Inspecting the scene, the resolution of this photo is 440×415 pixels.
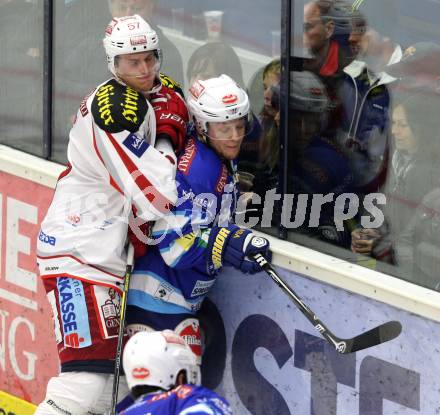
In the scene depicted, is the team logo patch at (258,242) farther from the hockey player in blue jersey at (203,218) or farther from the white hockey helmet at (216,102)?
the white hockey helmet at (216,102)

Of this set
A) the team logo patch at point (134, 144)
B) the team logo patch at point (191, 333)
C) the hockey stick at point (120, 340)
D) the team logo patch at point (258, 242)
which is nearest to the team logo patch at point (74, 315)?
the hockey stick at point (120, 340)

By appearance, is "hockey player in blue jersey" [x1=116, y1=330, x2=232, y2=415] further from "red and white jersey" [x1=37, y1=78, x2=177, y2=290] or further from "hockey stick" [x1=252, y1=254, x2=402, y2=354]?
"red and white jersey" [x1=37, y1=78, x2=177, y2=290]

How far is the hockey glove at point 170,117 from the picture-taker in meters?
5.11

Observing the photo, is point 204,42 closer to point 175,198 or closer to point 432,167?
point 175,198

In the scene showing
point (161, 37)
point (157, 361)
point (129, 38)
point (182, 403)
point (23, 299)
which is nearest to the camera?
point (182, 403)

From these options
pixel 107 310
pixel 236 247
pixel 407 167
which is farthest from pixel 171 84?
pixel 407 167

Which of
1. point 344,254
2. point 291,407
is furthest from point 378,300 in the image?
point 291,407

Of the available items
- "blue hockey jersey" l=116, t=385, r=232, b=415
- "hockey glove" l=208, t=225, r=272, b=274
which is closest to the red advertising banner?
"hockey glove" l=208, t=225, r=272, b=274

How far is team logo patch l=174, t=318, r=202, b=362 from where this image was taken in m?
5.27

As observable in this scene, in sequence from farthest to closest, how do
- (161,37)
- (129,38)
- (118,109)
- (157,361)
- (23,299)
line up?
(23,299)
(161,37)
(129,38)
(118,109)
(157,361)

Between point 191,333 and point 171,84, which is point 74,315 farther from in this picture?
point 171,84

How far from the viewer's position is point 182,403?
414 cm

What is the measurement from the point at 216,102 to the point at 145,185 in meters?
0.38

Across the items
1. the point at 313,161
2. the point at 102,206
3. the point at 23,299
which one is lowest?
the point at 23,299
